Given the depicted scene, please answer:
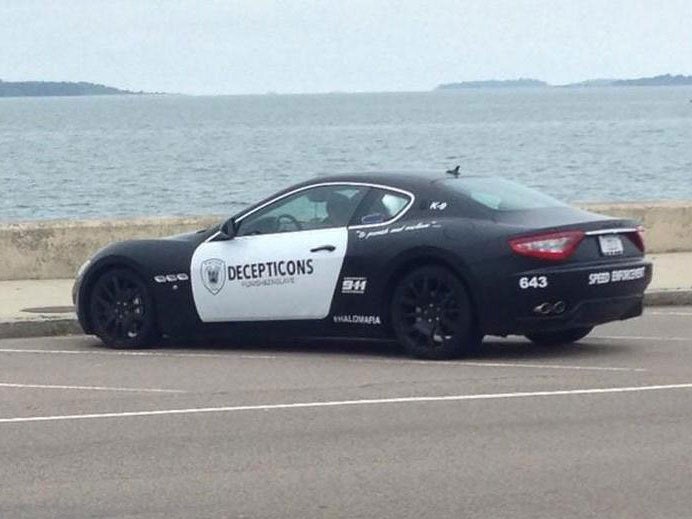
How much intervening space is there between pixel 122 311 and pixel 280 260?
149cm

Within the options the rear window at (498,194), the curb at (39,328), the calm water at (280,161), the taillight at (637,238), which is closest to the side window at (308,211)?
the rear window at (498,194)

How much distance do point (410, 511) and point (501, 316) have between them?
4497 mm

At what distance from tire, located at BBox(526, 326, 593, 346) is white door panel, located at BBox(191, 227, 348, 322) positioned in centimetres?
160

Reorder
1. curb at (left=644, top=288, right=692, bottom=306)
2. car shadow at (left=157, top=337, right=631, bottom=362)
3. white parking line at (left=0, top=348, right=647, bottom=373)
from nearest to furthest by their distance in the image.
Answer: white parking line at (left=0, top=348, right=647, bottom=373) → car shadow at (left=157, top=337, right=631, bottom=362) → curb at (left=644, top=288, right=692, bottom=306)

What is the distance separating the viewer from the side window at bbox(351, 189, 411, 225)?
12648 millimetres

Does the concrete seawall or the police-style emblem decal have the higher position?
the police-style emblem decal

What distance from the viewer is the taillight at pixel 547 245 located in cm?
1191

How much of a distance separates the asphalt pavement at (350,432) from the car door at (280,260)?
0.37m

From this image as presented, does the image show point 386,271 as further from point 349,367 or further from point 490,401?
point 490,401

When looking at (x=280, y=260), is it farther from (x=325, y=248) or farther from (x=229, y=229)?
(x=229, y=229)

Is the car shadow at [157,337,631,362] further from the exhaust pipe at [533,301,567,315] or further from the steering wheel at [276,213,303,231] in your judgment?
the steering wheel at [276,213,303,231]

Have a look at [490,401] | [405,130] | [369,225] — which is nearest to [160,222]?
[369,225]

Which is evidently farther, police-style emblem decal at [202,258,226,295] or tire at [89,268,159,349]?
tire at [89,268,159,349]

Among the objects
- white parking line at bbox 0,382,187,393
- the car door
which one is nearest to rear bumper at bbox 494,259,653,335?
the car door
